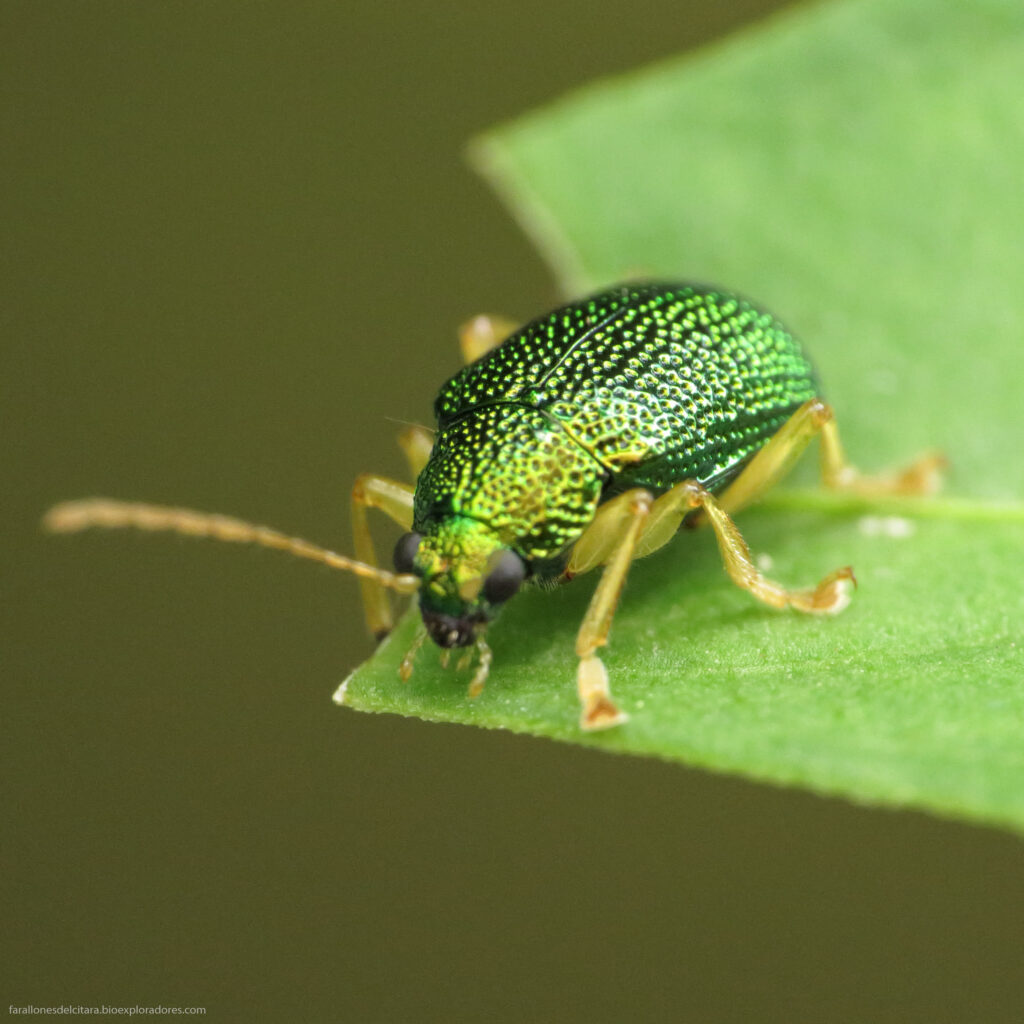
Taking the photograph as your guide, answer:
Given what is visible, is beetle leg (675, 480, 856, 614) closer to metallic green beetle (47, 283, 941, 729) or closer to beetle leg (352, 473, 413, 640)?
metallic green beetle (47, 283, 941, 729)

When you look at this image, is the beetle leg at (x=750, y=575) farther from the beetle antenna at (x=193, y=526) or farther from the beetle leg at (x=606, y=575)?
the beetle antenna at (x=193, y=526)

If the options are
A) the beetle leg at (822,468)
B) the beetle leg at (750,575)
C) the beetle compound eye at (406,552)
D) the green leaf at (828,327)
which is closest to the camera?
the green leaf at (828,327)

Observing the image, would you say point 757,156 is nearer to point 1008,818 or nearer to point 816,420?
point 816,420

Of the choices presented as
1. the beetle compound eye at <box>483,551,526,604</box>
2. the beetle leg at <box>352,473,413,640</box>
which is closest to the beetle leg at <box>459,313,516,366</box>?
the beetle leg at <box>352,473,413,640</box>

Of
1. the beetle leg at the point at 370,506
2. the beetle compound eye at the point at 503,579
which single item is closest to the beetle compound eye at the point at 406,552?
the beetle compound eye at the point at 503,579

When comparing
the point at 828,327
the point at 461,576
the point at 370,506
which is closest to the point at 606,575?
the point at 461,576

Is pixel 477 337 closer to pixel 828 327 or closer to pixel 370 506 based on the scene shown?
pixel 370 506
